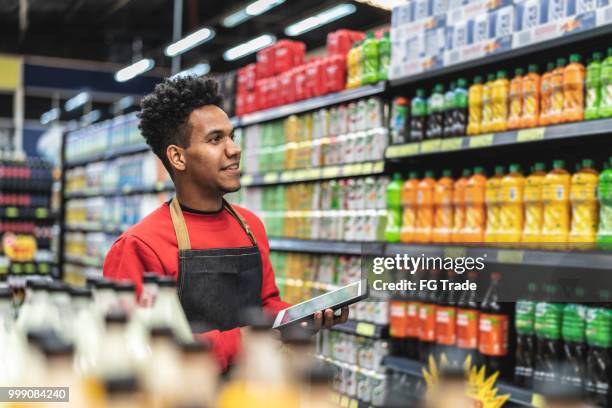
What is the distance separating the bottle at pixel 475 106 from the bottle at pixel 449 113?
124 millimetres

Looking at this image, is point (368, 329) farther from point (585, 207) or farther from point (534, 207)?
point (585, 207)

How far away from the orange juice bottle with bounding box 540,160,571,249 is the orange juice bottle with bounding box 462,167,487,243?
1.18 ft

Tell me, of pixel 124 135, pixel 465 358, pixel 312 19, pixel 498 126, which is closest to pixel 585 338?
pixel 465 358

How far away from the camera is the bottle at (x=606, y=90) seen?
2.87 m

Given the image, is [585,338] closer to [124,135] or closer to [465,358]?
[465,358]

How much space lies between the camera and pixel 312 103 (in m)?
4.57

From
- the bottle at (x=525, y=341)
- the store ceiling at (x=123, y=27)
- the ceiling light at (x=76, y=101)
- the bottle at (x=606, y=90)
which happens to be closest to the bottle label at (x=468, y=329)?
the bottle at (x=525, y=341)

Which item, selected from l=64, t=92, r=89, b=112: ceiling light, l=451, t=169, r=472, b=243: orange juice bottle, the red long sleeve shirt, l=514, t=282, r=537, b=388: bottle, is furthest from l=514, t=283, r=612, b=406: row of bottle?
l=64, t=92, r=89, b=112: ceiling light

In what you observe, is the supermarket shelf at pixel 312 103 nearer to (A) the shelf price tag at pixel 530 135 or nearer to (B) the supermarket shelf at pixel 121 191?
(A) the shelf price tag at pixel 530 135

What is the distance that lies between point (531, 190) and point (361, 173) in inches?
45.3

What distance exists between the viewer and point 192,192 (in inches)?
93.7

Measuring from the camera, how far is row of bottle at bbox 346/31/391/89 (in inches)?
161

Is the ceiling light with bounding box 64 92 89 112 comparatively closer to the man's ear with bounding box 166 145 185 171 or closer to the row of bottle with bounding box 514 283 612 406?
the row of bottle with bounding box 514 283 612 406

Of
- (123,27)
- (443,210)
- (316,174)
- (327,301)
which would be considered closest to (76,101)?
(123,27)
